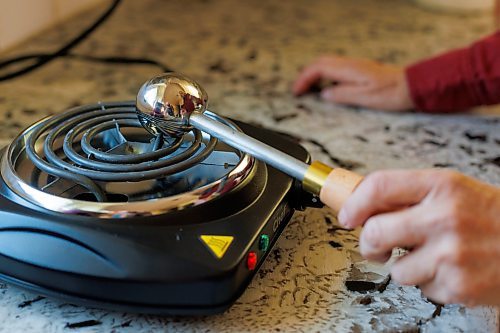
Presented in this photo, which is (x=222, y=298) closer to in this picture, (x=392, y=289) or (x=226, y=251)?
(x=226, y=251)

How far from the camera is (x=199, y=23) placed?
1.26m

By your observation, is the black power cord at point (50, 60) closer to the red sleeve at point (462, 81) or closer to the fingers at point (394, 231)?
the red sleeve at point (462, 81)

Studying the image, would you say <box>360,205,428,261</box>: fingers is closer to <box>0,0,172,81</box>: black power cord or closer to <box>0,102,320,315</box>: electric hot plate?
<box>0,102,320,315</box>: electric hot plate

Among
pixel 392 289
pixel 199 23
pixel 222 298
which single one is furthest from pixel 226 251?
pixel 199 23

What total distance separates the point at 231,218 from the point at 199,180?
6 centimetres

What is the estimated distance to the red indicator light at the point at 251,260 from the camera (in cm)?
51

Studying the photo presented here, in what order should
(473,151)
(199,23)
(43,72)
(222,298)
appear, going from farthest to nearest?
(199,23) → (43,72) → (473,151) → (222,298)

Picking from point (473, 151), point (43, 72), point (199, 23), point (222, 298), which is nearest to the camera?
point (222, 298)

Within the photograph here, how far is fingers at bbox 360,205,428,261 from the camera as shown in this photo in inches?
18.1

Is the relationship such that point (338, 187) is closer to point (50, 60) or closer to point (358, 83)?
point (358, 83)

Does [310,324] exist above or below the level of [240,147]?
below

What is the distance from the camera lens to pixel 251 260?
0.52 meters

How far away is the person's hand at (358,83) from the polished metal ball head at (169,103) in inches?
15.3

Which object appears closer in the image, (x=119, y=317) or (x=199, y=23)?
(x=119, y=317)
